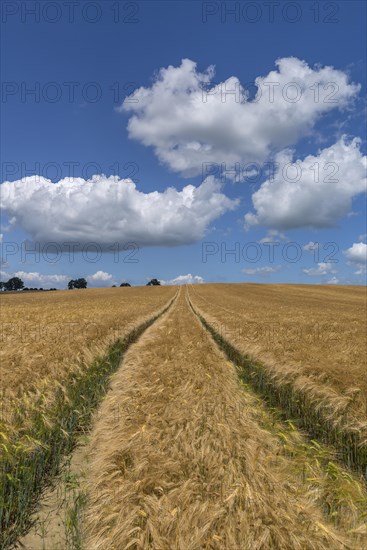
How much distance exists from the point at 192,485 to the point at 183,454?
0.75 m

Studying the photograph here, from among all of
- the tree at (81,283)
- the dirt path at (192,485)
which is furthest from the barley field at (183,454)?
the tree at (81,283)

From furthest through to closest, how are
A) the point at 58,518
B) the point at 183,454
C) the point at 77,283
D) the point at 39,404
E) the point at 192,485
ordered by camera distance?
the point at 77,283 < the point at 39,404 < the point at 183,454 < the point at 58,518 < the point at 192,485

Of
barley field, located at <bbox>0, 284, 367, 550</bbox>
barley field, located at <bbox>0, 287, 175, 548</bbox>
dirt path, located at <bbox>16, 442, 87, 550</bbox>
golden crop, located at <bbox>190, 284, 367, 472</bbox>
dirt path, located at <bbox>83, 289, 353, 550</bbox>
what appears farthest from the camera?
golden crop, located at <bbox>190, 284, 367, 472</bbox>

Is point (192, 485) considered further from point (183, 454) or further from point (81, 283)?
point (81, 283)

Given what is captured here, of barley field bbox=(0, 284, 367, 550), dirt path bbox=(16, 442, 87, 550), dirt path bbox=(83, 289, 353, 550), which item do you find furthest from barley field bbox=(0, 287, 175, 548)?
dirt path bbox=(83, 289, 353, 550)

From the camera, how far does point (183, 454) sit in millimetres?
4672

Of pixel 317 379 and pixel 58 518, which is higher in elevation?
pixel 317 379

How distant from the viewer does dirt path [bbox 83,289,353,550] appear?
10.9 ft

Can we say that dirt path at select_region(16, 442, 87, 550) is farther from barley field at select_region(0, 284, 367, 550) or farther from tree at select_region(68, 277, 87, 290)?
tree at select_region(68, 277, 87, 290)

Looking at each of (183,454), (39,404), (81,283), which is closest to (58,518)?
(183,454)

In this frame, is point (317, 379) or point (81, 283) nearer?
point (317, 379)

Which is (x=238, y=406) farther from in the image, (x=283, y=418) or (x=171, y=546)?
(x=171, y=546)

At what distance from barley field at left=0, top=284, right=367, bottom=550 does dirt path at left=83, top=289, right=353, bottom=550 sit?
2 cm

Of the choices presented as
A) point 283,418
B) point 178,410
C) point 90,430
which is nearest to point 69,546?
point 178,410
